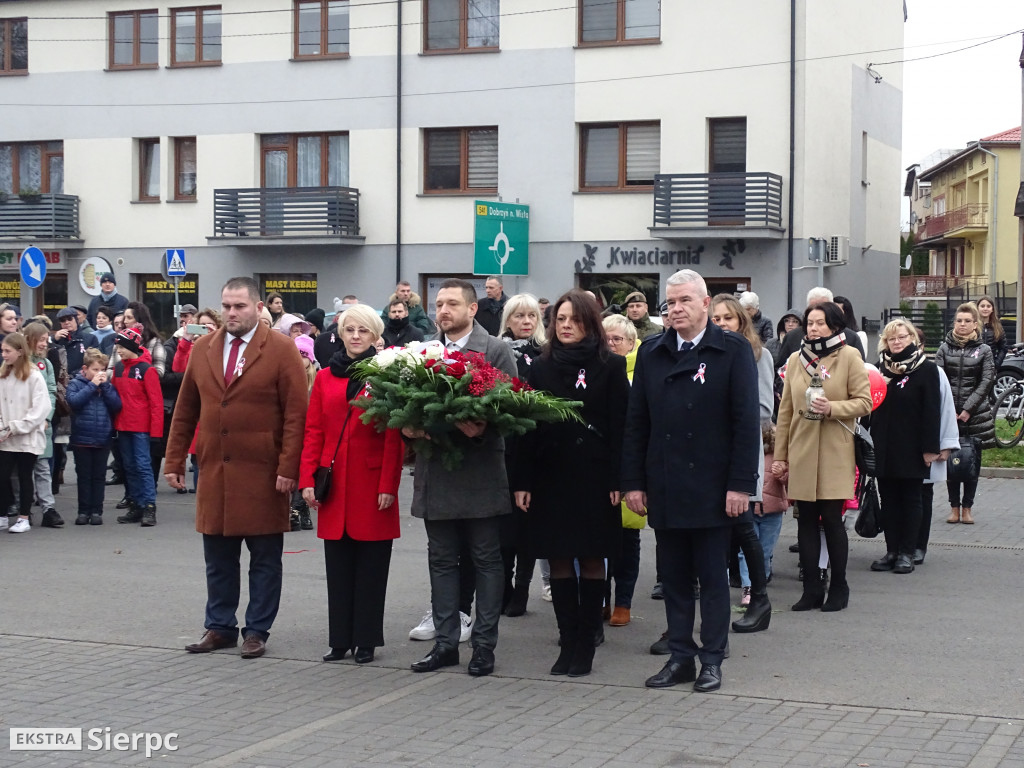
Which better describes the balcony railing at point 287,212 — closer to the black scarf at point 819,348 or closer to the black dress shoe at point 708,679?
the black scarf at point 819,348

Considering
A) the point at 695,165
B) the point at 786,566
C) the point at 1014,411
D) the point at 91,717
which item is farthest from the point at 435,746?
the point at 695,165

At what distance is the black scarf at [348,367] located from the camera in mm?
7258

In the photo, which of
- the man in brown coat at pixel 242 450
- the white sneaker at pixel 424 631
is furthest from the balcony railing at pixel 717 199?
the man in brown coat at pixel 242 450

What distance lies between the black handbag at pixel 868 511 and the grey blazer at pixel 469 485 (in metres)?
4.13

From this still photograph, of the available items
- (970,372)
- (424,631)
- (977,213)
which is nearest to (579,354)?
(424,631)

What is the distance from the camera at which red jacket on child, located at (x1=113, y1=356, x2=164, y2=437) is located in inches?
510

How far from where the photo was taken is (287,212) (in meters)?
31.3

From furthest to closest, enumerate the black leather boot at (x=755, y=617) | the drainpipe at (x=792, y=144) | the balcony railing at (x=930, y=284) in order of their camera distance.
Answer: the balcony railing at (x=930, y=284) → the drainpipe at (x=792, y=144) → the black leather boot at (x=755, y=617)

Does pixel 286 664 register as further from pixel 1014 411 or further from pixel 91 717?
pixel 1014 411

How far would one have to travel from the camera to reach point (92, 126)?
33500mm

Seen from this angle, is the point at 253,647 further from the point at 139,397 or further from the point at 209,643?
the point at 139,397

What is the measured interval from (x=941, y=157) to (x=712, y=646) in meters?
90.0

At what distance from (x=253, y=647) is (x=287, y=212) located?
24685mm

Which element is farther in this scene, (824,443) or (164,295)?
(164,295)
